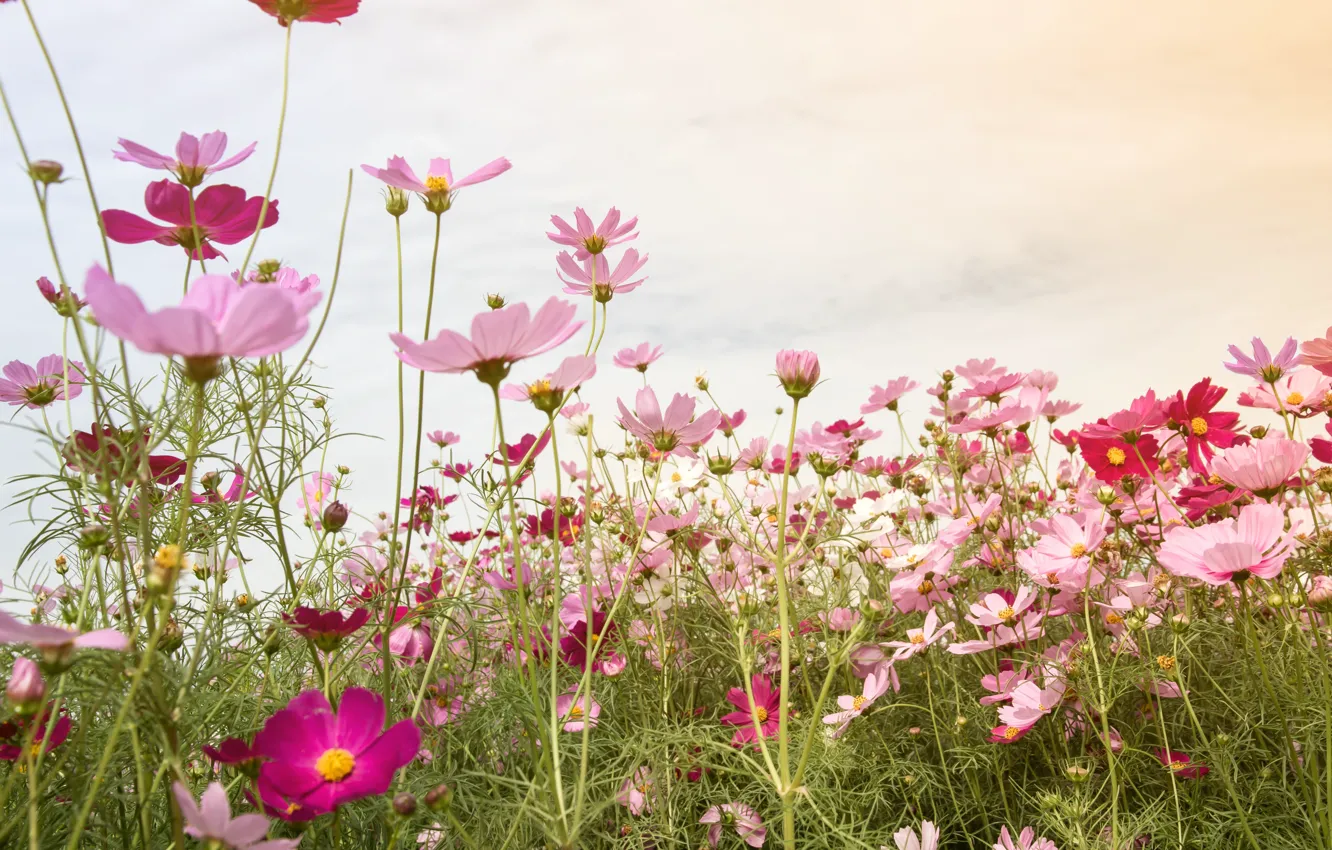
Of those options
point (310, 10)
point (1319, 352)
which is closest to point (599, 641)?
point (310, 10)

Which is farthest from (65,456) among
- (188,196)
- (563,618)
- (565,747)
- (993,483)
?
(993,483)

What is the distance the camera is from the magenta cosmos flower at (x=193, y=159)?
831 millimetres

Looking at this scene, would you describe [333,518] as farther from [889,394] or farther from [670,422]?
[889,394]

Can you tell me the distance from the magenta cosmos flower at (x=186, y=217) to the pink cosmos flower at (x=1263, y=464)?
101cm

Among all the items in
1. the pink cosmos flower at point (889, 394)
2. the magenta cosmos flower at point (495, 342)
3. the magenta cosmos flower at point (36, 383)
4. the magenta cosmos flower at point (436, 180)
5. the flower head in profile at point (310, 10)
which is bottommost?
the pink cosmos flower at point (889, 394)

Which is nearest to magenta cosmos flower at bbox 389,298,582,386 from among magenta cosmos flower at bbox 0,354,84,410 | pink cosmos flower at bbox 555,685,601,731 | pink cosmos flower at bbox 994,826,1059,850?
pink cosmos flower at bbox 555,685,601,731

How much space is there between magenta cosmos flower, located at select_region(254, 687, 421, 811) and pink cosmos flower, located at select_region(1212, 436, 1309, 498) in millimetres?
875

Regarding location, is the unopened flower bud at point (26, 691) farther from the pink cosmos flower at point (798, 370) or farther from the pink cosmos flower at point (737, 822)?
the pink cosmos flower at point (737, 822)

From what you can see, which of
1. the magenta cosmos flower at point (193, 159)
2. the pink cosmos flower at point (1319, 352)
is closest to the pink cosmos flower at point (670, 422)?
the magenta cosmos flower at point (193, 159)

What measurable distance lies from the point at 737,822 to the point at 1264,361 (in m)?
0.97

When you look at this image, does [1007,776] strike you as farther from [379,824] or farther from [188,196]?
[188,196]

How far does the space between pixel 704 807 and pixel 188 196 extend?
0.88 m

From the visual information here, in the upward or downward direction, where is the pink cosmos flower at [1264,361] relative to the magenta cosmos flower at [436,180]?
downward

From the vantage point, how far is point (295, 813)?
594 mm
